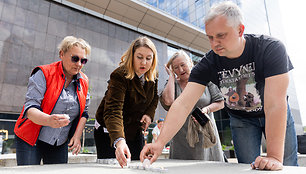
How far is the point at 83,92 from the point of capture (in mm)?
1658

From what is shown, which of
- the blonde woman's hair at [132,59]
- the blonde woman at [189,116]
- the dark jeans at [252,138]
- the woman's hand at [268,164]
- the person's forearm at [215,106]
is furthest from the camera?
the person's forearm at [215,106]

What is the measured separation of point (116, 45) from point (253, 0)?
11.1 m

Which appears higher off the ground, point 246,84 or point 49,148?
point 246,84

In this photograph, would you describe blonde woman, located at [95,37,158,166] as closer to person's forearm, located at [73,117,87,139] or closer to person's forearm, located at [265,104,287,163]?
person's forearm, located at [73,117,87,139]

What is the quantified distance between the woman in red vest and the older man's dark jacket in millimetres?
231

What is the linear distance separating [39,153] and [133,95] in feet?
2.62

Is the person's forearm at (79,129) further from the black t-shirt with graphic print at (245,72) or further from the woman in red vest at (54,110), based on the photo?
the black t-shirt with graphic print at (245,72)

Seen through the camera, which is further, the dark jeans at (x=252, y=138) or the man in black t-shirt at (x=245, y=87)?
the dark jeans at (x=252, y=138)

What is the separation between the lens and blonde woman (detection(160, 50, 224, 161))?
1.59m

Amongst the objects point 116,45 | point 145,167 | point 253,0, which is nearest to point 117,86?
point 145,167

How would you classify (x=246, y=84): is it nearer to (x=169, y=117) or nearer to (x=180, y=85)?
(x=169, y=117)

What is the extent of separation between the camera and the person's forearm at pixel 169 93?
1782 millimetres

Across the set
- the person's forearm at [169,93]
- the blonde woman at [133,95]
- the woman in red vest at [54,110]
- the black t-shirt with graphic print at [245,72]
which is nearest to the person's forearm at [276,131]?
the black t-shirt with graphic print at [245,72]

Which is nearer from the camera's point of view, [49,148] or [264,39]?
[264,39]
